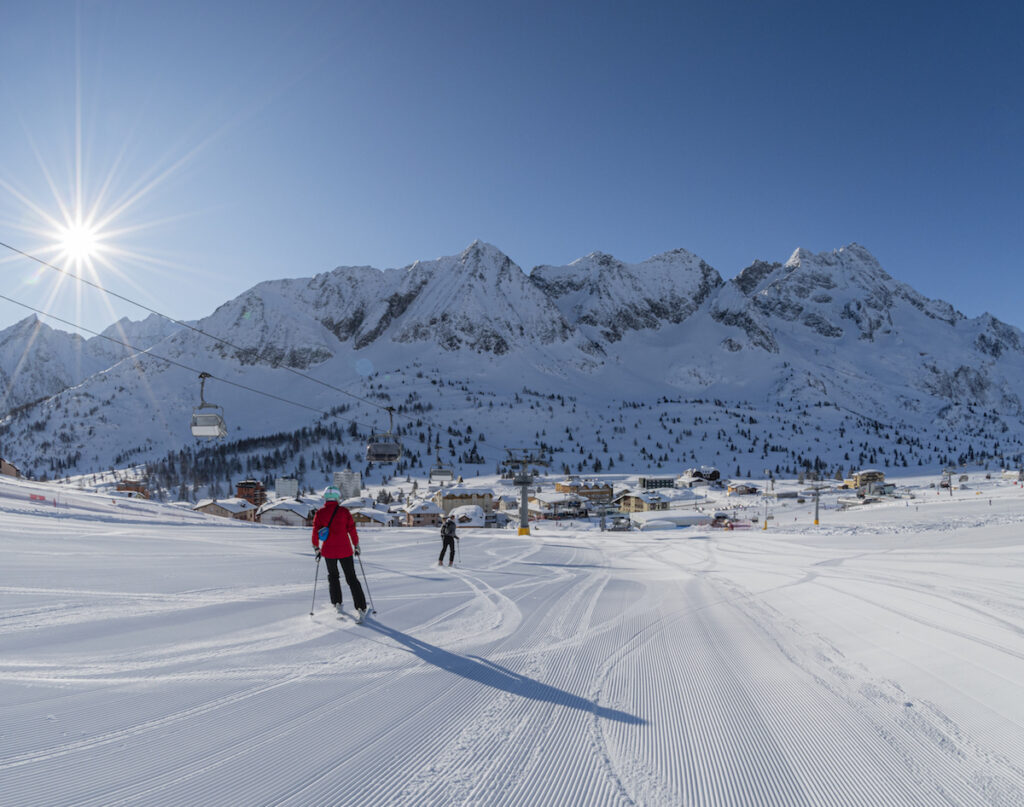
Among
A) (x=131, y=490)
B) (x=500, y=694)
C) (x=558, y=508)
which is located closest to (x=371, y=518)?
(x=558, y=508)

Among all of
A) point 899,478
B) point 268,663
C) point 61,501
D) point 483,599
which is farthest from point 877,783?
point 899,478

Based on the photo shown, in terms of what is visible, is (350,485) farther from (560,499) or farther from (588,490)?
(588,490)

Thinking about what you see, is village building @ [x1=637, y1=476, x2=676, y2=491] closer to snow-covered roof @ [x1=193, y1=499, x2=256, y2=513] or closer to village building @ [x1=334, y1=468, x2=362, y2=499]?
village building @ [x1=334, y1=468, x2=362, y2=499]

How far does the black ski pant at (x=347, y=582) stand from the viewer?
6.34m

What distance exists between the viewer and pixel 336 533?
662 centimetres

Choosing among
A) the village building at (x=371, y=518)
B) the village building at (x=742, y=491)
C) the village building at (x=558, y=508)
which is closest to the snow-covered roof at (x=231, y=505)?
the village building at (x=371, y=518)

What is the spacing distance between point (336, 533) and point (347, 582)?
0.62m

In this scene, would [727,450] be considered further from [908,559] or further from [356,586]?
[356,586]

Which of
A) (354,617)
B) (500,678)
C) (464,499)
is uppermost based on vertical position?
(500,678)

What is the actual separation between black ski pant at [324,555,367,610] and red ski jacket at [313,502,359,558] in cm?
10

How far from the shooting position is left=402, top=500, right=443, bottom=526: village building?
66125 millimetres

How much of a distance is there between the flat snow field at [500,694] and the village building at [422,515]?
58.6 metres

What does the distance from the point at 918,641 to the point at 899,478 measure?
417 feet

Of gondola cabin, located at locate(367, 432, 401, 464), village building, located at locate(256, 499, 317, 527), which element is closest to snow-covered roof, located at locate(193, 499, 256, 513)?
village building, located at locate(256, 499, 317, 527)
